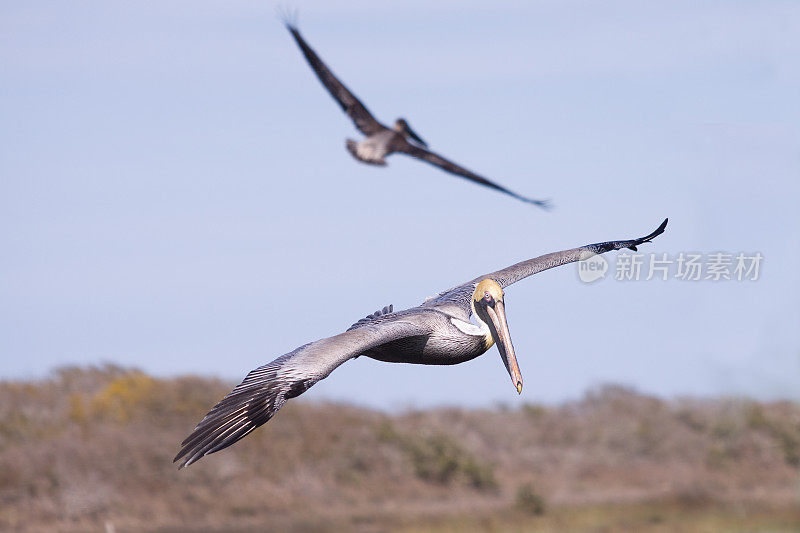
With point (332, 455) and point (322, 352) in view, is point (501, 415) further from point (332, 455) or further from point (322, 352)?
point (322, 352)

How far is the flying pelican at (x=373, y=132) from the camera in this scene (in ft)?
36.3

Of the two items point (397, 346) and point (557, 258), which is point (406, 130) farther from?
point (557, 258)

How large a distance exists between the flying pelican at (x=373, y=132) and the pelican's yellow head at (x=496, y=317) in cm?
152

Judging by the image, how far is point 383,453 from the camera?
37.8 meters

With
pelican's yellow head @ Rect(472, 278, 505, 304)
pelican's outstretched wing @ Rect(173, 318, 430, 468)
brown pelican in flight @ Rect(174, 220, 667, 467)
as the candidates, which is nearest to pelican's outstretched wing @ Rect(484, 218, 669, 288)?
brown pelican in flight @ Rect(174, 220, 667, 467)

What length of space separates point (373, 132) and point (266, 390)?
112 inches

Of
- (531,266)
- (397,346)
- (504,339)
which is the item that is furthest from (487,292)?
(531,266)

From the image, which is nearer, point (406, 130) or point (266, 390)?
point (266, 390)

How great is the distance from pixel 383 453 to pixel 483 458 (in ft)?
12.7

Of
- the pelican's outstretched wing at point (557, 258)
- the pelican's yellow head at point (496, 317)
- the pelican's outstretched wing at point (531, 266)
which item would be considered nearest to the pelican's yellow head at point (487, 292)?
the pelican's yellow head at point (496, 317)

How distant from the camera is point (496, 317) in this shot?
1272 cm

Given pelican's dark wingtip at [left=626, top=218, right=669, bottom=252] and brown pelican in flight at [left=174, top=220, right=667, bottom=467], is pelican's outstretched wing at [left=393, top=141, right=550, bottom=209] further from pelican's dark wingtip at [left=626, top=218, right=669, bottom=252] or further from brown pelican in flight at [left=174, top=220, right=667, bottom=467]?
pelican's dark wingtip at [left=626, top=218, right=669, bottom=252]

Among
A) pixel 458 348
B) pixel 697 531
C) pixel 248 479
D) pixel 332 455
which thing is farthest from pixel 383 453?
pixel 458 348

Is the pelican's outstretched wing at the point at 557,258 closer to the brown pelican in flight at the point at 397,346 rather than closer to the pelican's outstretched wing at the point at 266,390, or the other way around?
the brown pelican in flight at the point at 397,346
